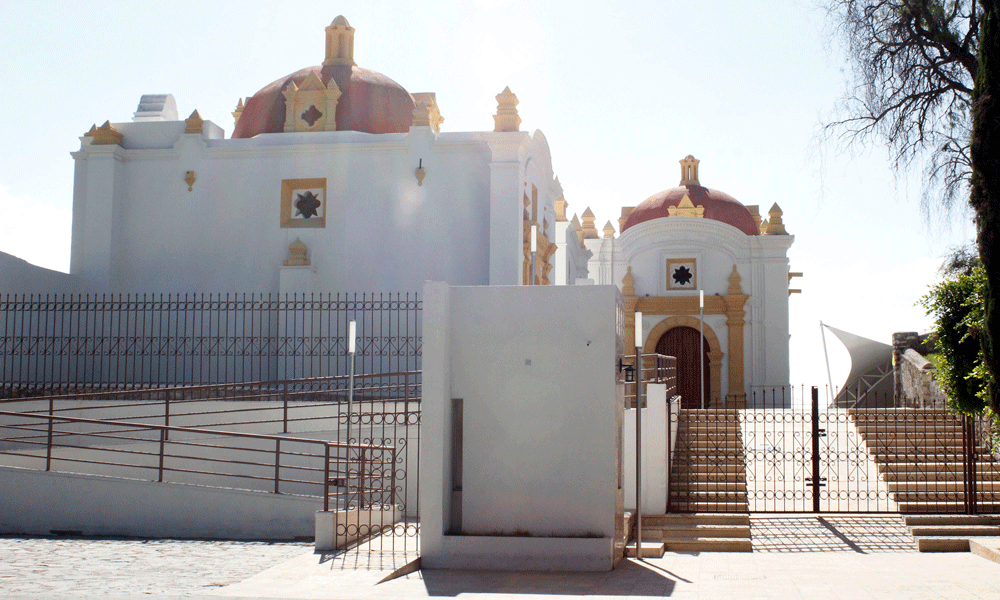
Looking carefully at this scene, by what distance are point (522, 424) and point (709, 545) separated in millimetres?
2901

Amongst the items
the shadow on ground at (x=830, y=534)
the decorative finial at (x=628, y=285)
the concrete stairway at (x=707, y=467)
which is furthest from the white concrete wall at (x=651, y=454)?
the decorative finial at (x=628, y=285)

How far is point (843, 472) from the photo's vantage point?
1330 centimetres

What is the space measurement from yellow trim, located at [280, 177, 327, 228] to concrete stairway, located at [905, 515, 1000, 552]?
12.2 metres

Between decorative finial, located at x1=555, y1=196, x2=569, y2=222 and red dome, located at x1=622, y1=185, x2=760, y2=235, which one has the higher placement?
red dome, located at x1=622, y1=185, x2=760, y2=235

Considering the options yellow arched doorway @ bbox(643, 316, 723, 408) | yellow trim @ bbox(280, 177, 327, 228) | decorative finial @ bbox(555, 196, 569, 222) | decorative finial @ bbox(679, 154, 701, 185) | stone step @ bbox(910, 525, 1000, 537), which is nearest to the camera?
stone step @ bbox(910, 525, 1000, 537)

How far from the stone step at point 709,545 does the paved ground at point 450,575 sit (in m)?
0.20

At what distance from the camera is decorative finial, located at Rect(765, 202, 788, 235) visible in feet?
91.0

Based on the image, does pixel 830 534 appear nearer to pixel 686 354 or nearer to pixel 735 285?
pixel 686 354

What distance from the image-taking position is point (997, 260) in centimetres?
859

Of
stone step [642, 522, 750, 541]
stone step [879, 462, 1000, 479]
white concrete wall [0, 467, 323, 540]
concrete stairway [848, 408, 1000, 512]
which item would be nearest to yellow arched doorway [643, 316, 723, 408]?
concrete stairway [848, 408, 1000, 512]

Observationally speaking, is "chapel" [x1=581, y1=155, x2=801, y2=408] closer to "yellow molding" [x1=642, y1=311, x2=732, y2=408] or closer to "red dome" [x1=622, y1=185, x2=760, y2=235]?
"yellow molding" [x1=642, y1=311, x2=732, y2=408]

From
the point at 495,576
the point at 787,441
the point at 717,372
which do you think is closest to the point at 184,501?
the point at 495,576

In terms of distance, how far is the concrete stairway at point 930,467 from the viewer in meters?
11.4

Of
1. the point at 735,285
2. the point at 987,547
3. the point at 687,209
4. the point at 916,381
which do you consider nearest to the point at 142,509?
the point at 987,547
